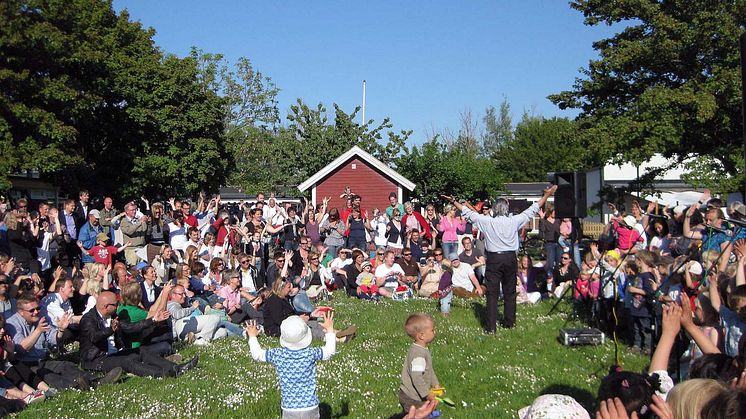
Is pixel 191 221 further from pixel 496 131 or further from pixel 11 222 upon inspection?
pixel 496 131

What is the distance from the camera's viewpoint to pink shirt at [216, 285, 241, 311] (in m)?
15.2

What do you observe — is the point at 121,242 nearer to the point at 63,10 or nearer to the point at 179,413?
the point at 179,413

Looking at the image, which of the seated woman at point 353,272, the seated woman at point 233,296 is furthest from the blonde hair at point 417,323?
the seated woman at point 353,272

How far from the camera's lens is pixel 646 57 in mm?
26703

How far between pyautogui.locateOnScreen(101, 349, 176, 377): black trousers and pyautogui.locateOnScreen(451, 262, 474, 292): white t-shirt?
911cm

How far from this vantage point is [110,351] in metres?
11.0

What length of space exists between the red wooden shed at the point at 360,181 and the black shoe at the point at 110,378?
28873 millimetres

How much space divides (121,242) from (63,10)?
17.7m

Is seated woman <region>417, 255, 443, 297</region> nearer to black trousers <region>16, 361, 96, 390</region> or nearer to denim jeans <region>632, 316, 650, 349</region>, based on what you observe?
denim jeans <region>632, 316, 650, 349</region>

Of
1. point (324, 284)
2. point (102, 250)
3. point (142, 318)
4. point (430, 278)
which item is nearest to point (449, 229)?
point (430, 278)

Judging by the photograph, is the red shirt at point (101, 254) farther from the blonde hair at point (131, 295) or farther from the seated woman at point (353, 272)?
the seated woman at point (353, 272)

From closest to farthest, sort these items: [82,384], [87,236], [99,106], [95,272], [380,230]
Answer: [82,384], [95,272], [87,236], [380,230], [99,106]

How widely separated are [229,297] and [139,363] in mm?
4834

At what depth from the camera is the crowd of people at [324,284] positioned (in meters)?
6.79
